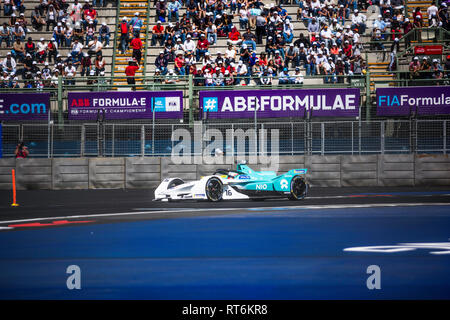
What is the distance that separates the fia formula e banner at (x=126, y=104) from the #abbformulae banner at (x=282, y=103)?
105cm

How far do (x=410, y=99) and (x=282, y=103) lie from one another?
14.4 feet

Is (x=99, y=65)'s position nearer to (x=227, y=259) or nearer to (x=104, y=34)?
(x=104, y=34)

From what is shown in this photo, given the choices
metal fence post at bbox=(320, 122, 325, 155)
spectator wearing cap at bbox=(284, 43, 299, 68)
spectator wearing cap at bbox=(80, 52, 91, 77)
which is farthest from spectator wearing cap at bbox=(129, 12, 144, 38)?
metal fence post at bbox=(320, 122, 325, 155)

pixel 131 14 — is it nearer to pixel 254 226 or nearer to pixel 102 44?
pixel 102 44

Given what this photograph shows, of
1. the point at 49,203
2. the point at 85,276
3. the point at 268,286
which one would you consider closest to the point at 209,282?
the point at 268,286

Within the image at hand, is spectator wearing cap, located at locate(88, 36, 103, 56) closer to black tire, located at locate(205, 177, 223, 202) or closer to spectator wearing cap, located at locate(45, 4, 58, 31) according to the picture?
spectator wearing cap, located at locate(45, 4, 58, 31)

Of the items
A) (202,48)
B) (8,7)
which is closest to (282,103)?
(202,48)

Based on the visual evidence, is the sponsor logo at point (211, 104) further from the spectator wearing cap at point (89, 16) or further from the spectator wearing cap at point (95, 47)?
the spectator wearing cap at point (89, 16)

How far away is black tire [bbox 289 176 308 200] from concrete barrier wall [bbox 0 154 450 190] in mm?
5021

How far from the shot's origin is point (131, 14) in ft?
99.2

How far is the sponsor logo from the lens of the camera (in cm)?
2275

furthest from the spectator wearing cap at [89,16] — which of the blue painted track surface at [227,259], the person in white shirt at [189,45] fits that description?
the blue painted track surface at [227,259]

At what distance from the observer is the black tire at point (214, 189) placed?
1605cm
